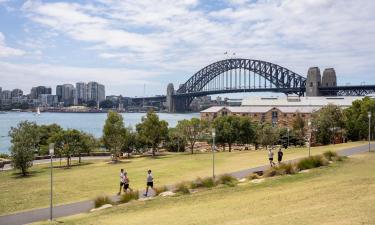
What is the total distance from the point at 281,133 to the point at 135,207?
172 feet

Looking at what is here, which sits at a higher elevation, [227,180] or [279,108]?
[279,108]

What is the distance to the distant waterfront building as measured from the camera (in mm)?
98812

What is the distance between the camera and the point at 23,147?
42.2 m

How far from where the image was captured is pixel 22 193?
28.0 metres

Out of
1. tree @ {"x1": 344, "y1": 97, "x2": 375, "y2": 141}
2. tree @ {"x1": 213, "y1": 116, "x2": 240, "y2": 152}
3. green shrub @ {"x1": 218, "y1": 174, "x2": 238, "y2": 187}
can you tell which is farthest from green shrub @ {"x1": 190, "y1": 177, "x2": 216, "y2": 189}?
tree @ {"x1": 213, "y1": 116, "x2": 240, "y2": 152}

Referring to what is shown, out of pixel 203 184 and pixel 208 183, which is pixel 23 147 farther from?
pixel 208 183

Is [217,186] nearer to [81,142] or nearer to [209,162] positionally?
[209,162]

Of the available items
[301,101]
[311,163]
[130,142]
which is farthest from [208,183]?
[301,101]

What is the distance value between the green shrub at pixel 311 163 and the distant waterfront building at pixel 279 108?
66.4m

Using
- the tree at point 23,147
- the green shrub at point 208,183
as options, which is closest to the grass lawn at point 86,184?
the tree at point 23,147

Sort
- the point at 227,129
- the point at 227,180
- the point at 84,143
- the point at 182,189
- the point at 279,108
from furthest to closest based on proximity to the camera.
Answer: the point at 279,108
the point at 227,129
the point at 84,143
the point at 227,180
the point at 182,189

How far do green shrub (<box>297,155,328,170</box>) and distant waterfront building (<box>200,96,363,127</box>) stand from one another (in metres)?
66.4

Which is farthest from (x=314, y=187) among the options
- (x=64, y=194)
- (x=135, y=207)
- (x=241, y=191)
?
(x=64, y=194)

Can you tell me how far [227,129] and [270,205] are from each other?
Answer: 46.1 metres
